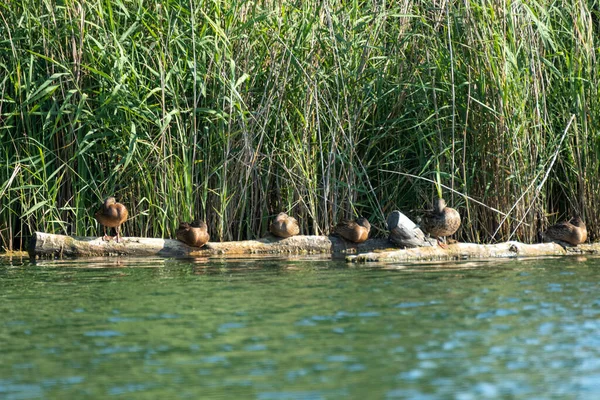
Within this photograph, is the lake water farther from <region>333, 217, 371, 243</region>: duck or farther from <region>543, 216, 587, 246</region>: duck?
<region>333, 217, 371, 243</region>: duck

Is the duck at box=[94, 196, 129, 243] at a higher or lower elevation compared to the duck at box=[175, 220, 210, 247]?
higher

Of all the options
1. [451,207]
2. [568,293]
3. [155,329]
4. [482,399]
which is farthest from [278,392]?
[451,207]

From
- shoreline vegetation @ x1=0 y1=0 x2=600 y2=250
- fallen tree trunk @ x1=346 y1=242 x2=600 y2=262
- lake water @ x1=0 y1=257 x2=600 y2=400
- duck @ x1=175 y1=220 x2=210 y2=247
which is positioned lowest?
lake water @ x1=0 y1=257 x2=600 y2=400

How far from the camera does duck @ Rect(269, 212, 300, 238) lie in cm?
1002

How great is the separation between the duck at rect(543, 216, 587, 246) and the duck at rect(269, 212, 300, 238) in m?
2.53

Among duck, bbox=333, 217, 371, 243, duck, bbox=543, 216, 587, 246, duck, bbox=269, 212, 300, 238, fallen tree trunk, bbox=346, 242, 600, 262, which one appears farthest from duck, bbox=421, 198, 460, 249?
duck, bbox=269, 212, 300, 238

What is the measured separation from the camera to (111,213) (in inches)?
381

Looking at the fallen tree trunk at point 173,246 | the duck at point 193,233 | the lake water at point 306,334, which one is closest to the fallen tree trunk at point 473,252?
the fallen tree trunk at point 173,246

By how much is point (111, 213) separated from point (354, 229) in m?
2.35

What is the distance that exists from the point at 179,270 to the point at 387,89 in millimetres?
3305

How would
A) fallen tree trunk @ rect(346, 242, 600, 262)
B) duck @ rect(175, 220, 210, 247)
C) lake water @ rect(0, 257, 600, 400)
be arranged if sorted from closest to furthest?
lake water @ rect(0, 257, 600, 400)
fallen tree trunk @ rect(346, 242, 600, 262)
duck @ rect(175, 220, 210, 247)

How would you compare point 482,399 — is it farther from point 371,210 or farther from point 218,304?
point 371,210

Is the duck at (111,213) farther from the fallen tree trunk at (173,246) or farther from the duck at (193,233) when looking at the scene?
the duck at (193,233)

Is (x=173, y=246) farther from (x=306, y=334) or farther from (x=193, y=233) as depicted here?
(x=306, y=334)
